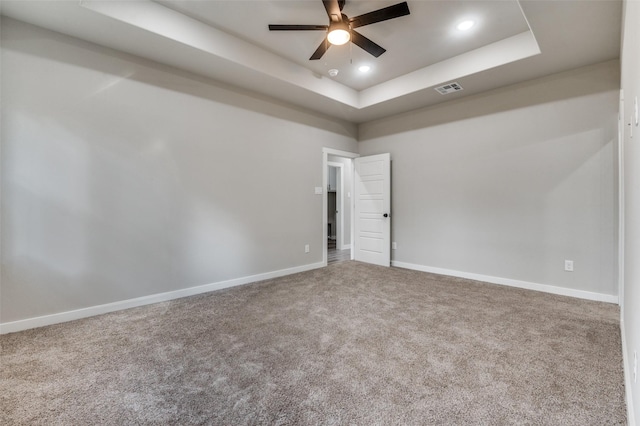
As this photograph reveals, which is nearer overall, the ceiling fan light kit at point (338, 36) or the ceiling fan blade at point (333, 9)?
the ceiling fan blade at point (333, 9)

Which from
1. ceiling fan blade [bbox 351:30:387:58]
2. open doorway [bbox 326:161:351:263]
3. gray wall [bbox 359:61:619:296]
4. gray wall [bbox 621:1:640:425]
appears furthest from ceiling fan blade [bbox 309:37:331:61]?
open doorway [bbox 326:161:351:263]

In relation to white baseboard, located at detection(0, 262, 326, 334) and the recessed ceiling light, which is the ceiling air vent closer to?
the recessed ceiling light

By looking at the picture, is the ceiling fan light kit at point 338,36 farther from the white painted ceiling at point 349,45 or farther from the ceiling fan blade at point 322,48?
the white painted ceiling at point 349,45

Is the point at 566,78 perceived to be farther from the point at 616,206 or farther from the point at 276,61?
the point at 276,61

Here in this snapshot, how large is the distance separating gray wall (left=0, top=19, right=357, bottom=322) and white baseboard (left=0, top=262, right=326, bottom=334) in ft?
0.20

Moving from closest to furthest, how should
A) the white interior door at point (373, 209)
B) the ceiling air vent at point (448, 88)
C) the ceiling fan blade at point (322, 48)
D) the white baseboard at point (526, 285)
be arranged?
the ceiling fan blade at point (322, 48), the white baseboard at point (526, 285), the ceiling air vent at point (448, 88), the white interior door at point (373, 209)

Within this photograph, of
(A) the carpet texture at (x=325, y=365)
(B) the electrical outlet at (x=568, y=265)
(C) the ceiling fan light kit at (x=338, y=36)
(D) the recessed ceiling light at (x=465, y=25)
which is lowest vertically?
(A) the carpet texture at (x=325, y=365)

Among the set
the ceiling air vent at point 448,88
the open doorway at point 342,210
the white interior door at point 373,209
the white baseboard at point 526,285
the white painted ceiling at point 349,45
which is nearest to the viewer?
the white painted ceiling at point 349,45

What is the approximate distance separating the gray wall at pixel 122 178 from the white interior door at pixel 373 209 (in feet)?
5.87

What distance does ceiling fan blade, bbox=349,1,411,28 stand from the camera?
2.32m

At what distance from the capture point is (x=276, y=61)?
12.0 ft

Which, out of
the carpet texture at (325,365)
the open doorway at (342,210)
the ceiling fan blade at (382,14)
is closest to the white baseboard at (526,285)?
the carpet texture at (325,365)

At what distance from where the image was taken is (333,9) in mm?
2375

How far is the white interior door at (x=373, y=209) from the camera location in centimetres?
512
